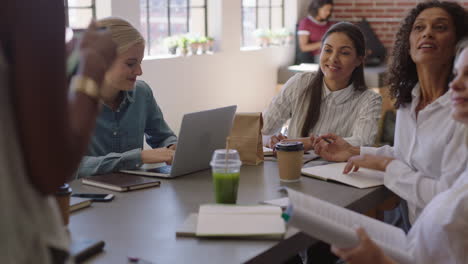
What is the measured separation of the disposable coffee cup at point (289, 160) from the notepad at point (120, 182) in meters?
0.42

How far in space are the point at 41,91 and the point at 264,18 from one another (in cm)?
678

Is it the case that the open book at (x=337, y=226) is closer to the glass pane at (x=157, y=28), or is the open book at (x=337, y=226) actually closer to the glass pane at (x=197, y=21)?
the glass pane at (x=157, y=28)

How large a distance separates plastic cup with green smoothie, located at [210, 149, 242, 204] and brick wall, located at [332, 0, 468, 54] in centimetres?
618

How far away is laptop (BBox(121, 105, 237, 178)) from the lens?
2035 millimetres

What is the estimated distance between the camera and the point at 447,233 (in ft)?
5.07

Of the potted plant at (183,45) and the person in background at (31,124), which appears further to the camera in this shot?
the potted plant at (183,45)

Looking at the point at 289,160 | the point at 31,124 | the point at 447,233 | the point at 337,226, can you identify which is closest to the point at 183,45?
the point at 289,160

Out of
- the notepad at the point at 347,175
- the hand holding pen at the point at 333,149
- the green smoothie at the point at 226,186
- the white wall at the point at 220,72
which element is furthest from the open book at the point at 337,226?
the white wall at the point at 220,72

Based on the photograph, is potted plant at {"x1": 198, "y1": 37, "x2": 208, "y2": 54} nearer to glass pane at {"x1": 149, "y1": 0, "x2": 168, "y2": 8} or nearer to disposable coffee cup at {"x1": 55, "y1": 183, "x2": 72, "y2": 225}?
glass pane at {"x1": 149, "y1": 0, "x2": 168, "y2": 8}

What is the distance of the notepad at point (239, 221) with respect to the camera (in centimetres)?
→ 147

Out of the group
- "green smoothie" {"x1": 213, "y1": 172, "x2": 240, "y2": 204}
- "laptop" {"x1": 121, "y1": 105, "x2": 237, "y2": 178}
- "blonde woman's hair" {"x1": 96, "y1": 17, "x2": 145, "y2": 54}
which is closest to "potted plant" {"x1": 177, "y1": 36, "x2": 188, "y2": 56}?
"blonde woman's hair" {"x1": 96, "y1": 17, "x2": 145, "y2": 54}

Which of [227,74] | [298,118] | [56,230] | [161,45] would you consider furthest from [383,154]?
[227,74]

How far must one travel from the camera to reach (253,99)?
7051 mm

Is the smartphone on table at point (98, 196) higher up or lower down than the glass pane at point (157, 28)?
lower down
